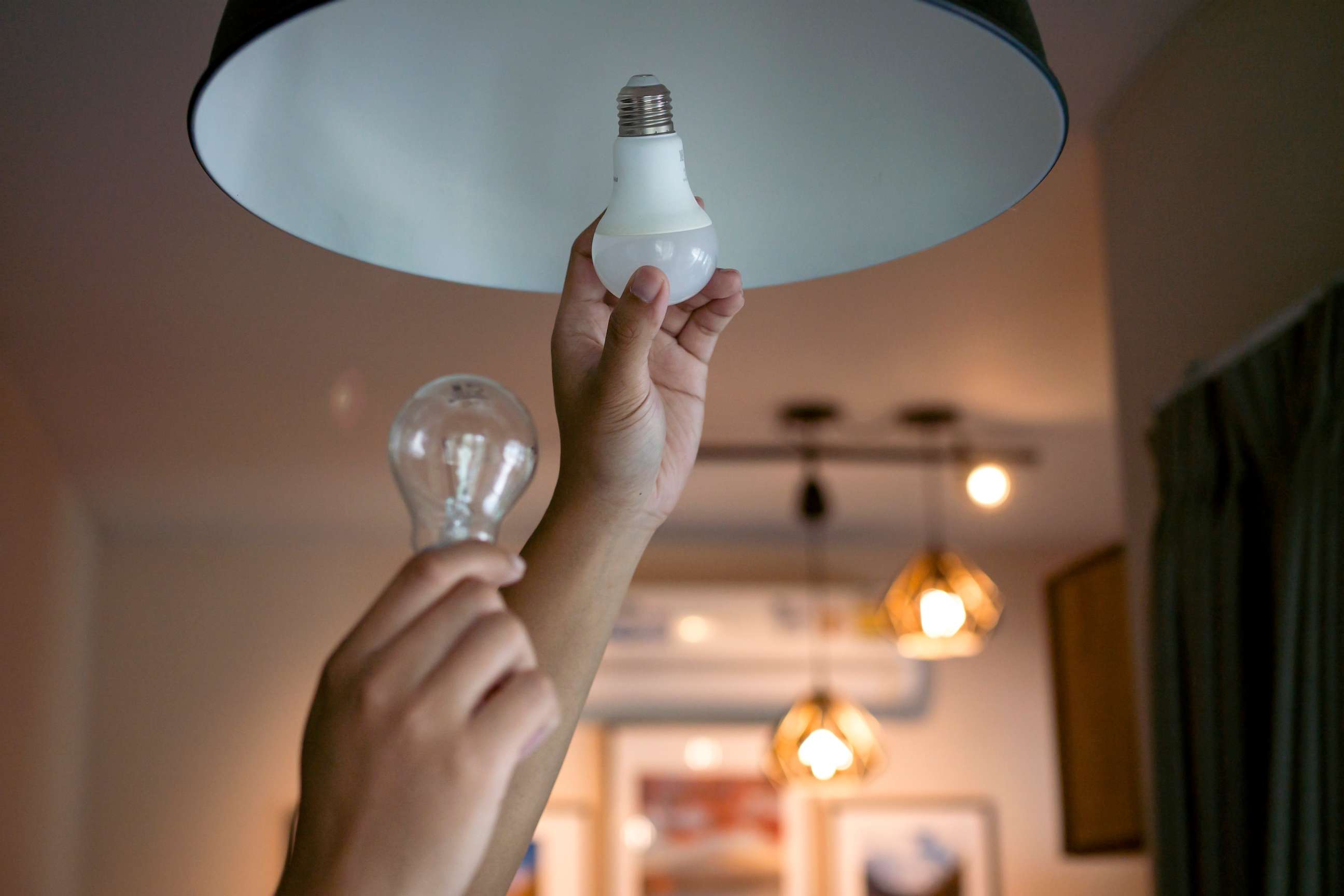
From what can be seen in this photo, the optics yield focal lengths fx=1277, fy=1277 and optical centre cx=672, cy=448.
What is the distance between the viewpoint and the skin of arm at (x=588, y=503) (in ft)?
2.32

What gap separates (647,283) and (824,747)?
2967mm

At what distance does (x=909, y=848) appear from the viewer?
4586 mm

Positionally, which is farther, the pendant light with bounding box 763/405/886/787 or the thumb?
the pendant light with bounding box 763/405/886/787

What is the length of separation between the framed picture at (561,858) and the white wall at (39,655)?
150 cm

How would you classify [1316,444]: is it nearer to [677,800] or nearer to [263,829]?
[677,800]

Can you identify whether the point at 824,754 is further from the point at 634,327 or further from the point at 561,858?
the point at 634,327

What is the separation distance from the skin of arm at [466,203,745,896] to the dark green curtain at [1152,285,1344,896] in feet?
2.65

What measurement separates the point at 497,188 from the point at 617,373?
0.39 ft

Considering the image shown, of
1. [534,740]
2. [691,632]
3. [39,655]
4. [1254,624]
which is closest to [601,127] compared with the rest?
[534,740]

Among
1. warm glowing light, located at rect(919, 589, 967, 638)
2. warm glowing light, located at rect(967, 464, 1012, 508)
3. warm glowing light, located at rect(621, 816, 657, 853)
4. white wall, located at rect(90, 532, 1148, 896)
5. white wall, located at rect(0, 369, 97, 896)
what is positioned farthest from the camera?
warm glowing light, located at rect(621, 816, 657, 853)

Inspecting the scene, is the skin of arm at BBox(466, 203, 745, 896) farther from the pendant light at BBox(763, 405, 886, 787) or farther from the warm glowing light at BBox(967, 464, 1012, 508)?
the warm glowing light at BBox(967, 464, 1012, 508)

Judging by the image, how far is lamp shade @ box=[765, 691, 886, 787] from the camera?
3322 mm

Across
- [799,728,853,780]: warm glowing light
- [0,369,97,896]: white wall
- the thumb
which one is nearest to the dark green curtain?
the thumb

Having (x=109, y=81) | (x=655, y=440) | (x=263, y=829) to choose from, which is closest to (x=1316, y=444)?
(x=655, y=440)
